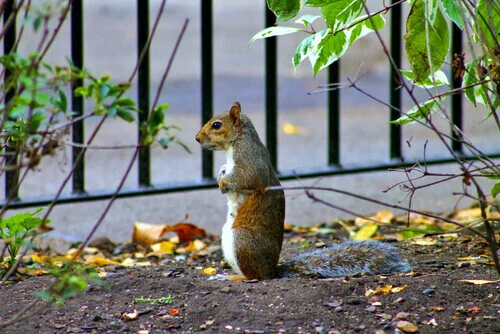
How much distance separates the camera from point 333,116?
490cm

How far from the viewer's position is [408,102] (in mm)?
8562

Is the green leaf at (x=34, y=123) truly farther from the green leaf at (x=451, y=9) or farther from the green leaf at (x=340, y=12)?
the green leaf at (x=451, y=9)

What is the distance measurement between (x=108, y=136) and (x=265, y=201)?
160 inches

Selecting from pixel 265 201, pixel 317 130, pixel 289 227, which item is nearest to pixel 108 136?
pixel 317 130

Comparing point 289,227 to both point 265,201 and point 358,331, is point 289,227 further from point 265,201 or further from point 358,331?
point 358,331

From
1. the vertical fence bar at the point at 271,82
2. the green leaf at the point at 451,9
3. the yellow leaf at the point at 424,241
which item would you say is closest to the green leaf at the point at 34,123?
the green leaf at the point at 451,9

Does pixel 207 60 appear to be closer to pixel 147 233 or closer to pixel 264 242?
pixel 147 233

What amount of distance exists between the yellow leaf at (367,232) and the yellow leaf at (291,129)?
3.25 meters

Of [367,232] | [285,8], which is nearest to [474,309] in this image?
[285,8]

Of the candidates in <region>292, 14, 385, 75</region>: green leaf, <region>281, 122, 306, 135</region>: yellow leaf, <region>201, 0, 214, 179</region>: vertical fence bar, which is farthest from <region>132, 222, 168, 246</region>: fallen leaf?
<region>281, 122, 306, 135</region>: yellow leaf

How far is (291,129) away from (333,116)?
8.94ft

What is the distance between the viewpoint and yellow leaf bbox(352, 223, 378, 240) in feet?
14.2

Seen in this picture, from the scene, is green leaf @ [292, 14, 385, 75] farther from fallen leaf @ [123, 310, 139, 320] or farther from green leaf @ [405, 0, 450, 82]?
fallen leaf @ [123, 310, 139, 320]

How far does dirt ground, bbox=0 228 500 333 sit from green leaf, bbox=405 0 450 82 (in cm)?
77
